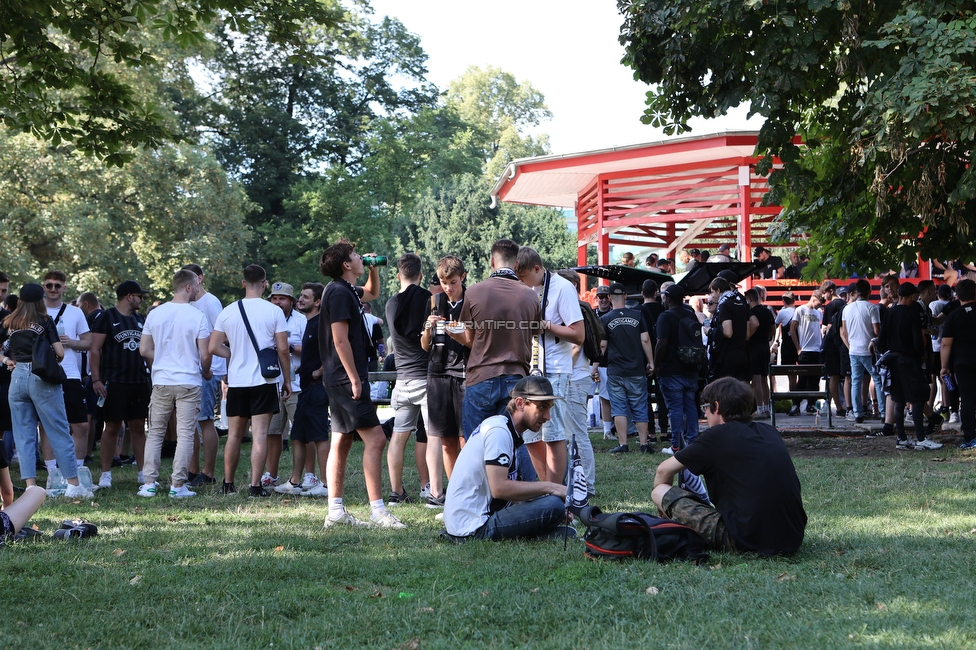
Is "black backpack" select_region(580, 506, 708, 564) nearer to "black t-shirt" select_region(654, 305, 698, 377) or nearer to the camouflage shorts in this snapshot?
the camouflage shorts

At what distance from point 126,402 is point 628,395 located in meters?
5.73

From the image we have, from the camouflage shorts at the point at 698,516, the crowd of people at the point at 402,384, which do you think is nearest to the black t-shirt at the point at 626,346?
the crowd of people at the point at 402,384

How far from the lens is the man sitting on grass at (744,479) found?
5414 mm

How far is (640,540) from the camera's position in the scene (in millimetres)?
5434

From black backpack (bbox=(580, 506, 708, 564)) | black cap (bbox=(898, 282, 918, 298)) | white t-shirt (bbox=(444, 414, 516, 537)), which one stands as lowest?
black backpack (bbox=(580, 506, 708, 564))

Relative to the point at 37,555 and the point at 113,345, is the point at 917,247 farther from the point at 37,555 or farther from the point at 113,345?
the point at 37,555

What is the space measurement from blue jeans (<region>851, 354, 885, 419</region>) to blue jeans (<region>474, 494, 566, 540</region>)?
8.60m

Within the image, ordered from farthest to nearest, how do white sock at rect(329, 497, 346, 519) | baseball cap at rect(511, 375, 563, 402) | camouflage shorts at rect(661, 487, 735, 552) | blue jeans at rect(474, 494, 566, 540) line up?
white sock at rect(329, 497, 346, 519), blue jeans at rect(474, 494, 566, 540), baseball cap at rect(511, 375, 563, 402), camouflage shorts at rect(661, 487, 735, 552)

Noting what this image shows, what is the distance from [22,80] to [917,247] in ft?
35.3

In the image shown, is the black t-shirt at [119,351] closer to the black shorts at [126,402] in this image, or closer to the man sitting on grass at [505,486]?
the black shorts at [126,402]

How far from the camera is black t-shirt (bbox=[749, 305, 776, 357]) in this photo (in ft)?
43.4

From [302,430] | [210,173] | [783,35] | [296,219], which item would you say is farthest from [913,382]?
[296,219]

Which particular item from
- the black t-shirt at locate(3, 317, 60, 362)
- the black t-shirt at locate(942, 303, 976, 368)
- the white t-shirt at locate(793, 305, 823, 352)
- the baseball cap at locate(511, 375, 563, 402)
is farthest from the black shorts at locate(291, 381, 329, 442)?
the white t-shirt at locate(793, 305, 823, 352)

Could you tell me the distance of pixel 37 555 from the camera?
5809 millimetres
